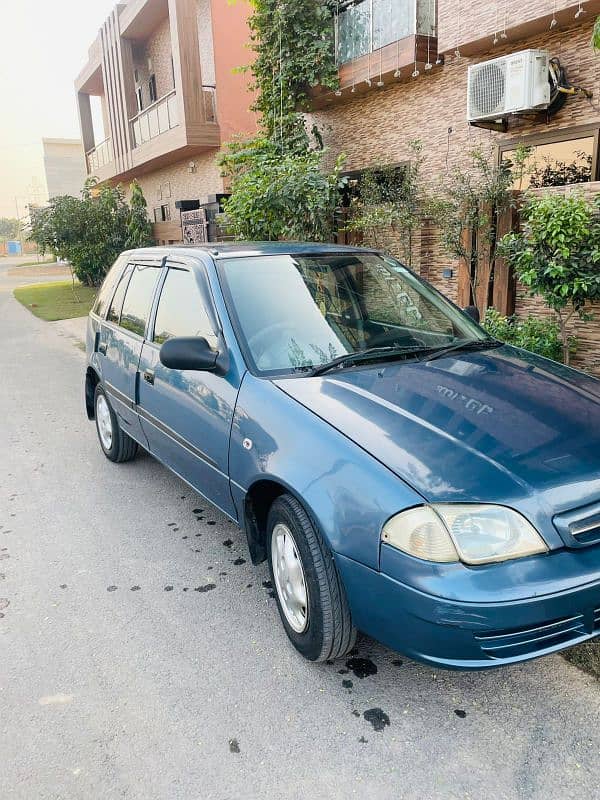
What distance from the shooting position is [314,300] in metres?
3.51

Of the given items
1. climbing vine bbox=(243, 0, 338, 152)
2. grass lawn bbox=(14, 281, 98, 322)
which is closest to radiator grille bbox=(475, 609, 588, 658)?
climbing vine bbox=(243, 0, 338, 152)

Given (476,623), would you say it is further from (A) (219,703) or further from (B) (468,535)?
(A) (219,703)

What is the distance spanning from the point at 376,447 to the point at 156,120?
710 inches

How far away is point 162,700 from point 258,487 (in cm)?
96

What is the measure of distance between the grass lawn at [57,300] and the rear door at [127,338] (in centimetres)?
1208

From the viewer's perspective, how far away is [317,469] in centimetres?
251

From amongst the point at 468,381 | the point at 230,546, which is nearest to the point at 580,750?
the point at 468,381

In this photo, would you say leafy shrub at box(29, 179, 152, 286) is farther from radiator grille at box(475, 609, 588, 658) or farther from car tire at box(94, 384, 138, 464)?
radiator grille at box(475, 609, 588, 658)

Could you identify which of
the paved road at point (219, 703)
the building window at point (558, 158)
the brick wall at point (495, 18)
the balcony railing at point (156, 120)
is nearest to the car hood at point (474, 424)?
the paved road at point (219, 703)

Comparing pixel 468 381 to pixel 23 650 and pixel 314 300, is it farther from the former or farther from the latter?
pixel 23 650

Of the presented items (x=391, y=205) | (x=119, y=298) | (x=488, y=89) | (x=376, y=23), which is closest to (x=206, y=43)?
(x=376, y=23)

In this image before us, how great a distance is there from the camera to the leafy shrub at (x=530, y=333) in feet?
21.5

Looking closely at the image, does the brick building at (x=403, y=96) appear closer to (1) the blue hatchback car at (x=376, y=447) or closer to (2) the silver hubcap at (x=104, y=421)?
(1) the blue hatchback car at (x=376, y=447)

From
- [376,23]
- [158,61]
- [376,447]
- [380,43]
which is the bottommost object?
[376,447]
